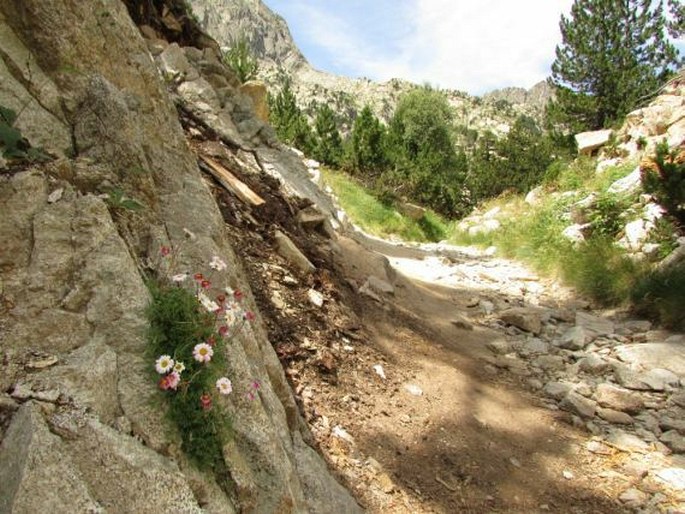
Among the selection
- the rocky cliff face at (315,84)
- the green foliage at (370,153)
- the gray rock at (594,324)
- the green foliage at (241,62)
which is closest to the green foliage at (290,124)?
the green foliage at (370,153)

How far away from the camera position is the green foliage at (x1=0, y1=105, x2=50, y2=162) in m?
2.04

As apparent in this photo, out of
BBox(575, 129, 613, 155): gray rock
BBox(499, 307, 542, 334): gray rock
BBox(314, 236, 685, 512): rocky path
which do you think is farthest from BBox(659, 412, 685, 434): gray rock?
BBox(575, 129, 613, 155): gray rock

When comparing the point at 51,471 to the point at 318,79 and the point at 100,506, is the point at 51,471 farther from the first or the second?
the point at 318,79

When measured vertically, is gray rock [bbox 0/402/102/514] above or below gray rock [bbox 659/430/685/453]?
above

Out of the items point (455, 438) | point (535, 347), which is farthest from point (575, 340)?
point (455, 438)

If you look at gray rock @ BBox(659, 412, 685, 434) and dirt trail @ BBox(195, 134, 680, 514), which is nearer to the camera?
dirt trail @ BBox(195, 134, 680, 514)

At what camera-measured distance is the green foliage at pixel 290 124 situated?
76.8 ft

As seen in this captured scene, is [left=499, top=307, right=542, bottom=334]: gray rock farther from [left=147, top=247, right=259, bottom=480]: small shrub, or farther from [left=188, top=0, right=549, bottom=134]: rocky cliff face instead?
[left=188, top=0, right=549, bottom=134]: rocky cliff face

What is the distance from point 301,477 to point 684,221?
6.52m

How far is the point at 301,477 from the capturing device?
2289 mm

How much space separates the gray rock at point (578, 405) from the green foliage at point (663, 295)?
1.83 metres

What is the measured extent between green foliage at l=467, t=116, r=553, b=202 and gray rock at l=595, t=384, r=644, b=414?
18.0 m

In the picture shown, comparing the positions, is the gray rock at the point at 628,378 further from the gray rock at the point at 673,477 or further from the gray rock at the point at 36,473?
the gray rock at the point at 36,473

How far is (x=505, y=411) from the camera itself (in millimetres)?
4094
